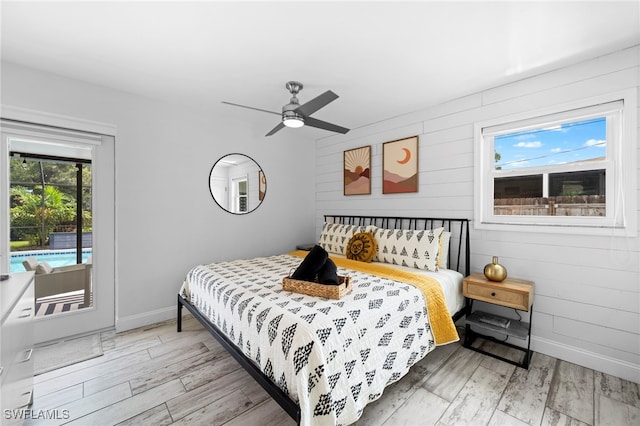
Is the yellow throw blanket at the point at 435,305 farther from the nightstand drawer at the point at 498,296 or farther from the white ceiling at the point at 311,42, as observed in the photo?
the white ceiling at the point at 311,42

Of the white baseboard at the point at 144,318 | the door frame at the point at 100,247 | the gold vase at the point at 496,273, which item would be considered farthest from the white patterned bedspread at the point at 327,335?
the door frame at the point at 100,247

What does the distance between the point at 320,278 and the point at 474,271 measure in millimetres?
1947

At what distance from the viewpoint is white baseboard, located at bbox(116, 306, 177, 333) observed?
9.61ft

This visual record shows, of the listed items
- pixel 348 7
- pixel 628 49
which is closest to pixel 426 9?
pixel 348 7

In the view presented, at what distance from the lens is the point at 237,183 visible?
3832mm

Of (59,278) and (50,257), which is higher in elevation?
(50,257)

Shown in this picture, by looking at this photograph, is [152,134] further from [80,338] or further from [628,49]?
[628,49]

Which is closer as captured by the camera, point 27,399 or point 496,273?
point 27,399

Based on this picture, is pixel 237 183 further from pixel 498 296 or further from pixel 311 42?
pixel 498 296

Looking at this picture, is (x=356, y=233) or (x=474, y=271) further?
(x=356, y=233)

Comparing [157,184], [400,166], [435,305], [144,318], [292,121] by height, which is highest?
[292,121]

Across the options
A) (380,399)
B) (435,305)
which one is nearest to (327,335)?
(380,399)

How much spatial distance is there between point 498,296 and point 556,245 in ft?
2.39

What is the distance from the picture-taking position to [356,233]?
11.2 feet
